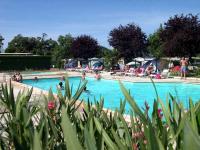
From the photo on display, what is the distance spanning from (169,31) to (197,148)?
29.4 metres

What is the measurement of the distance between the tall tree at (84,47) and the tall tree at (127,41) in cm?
857

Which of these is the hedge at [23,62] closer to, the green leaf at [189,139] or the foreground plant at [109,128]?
the foreground plant at [109,128]

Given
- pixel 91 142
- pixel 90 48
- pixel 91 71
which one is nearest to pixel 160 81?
pixel 91 71

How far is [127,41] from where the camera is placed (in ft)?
135

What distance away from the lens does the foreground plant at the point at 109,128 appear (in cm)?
100

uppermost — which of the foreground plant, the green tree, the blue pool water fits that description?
the green tree

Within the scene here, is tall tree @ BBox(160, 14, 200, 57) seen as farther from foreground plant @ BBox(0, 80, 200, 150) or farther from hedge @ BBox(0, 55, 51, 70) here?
foreground plant @ BBox(0, 80, 200, 150)

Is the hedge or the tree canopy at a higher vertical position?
the tree canopy

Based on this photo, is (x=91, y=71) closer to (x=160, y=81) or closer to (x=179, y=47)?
(x=179, y=47)

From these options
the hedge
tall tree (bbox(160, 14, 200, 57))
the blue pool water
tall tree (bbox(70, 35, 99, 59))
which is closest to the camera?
the blue pool water

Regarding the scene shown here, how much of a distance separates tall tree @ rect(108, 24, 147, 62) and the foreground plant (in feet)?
124

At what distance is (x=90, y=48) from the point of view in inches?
1993

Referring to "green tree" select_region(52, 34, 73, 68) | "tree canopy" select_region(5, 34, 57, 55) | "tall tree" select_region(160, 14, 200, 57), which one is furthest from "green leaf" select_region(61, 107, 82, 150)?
"tree canopy" select_region(5, 34, 57, 55)

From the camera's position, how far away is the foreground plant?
3.28 feet
